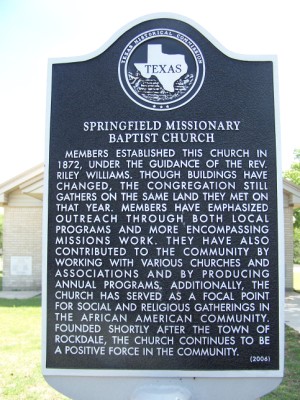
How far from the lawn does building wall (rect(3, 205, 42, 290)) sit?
5285mm

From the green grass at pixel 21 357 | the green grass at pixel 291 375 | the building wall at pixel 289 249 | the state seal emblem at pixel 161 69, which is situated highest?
the state seal emblem at pixel 161 69

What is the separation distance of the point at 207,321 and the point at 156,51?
6.88 ft

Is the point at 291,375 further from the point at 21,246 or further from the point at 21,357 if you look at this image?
the point at 21,246

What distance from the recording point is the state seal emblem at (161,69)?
11.2 ft

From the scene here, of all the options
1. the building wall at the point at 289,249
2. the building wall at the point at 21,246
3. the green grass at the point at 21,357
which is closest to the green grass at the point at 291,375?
the green grass at the point at 21,357

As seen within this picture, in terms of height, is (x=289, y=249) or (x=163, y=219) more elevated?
(x=163, y=219)

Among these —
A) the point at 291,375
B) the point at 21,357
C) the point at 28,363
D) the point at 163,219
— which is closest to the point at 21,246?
the point at 21,357

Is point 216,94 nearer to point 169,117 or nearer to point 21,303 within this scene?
point 169,117

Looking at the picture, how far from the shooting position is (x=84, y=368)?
3.22m

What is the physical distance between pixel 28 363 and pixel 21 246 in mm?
9690

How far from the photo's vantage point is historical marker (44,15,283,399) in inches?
126

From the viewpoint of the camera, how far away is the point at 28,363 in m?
5.94

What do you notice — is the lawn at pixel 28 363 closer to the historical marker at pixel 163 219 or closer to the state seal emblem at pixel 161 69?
the historical marker at pixel 163 219

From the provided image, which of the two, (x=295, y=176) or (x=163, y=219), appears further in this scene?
(x=295, y=176)
